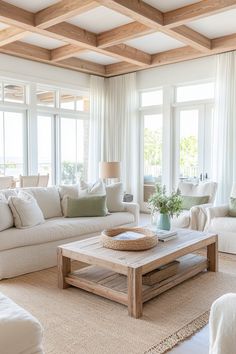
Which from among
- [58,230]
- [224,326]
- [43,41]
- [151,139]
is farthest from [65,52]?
[224,326]

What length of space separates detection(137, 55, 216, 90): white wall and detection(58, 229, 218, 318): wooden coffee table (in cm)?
370

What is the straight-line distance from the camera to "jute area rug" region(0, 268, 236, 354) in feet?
7.73

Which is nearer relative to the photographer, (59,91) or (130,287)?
(130,287)

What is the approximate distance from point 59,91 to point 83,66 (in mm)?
712

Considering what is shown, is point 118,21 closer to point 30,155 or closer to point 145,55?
point 145,55

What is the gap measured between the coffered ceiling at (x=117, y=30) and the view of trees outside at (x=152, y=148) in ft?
3.69

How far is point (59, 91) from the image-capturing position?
282 inches

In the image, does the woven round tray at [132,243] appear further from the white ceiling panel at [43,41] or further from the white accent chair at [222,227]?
the white ceiling panel at [43,41]

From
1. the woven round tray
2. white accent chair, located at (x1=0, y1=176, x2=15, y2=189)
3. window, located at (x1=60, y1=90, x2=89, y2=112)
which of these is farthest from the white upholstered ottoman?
window, located at (x1=60, y1=90, x2=89, y2=112)

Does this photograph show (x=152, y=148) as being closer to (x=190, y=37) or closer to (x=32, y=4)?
(x=190, y=37)

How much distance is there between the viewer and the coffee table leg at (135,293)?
2.69 meters

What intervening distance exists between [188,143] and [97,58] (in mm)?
2446

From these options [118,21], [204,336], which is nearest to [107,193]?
[118,21]

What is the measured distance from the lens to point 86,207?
181 inches
